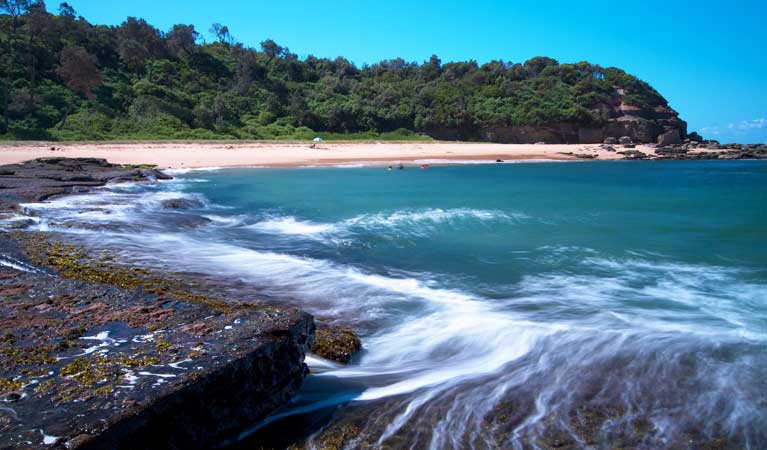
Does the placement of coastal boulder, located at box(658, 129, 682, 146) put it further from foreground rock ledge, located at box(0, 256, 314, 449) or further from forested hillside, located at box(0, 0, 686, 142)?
foreground rock ledge, located at box(0, 256, 314, 449)

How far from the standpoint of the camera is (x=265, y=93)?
2115 inches

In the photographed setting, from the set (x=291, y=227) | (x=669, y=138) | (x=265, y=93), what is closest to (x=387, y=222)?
(x=291, y=227)

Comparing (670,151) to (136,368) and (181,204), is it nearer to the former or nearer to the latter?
(181,204)

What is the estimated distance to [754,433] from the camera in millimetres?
3555

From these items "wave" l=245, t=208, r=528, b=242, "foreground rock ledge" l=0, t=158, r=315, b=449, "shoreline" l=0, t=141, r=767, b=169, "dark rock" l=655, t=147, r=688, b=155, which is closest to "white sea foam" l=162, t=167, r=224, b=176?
"shoreline" l=0, t=141, r=767, b=169

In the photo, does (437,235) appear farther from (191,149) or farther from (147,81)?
(147,81)

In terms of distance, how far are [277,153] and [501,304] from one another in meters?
29.3

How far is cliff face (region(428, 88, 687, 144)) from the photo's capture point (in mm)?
52500

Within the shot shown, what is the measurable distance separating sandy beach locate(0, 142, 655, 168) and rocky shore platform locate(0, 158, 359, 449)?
2405 cm

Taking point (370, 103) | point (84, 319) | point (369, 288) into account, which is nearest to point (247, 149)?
point (370, 103)

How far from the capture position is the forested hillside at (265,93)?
3934 centimetres

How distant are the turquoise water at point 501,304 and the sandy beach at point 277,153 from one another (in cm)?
1380

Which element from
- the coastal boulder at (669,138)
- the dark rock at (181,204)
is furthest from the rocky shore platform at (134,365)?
the coastal boulder at (669,138)

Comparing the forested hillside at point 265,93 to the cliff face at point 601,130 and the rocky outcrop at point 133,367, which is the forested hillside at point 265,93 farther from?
the rocky outcrop at point 133,367
